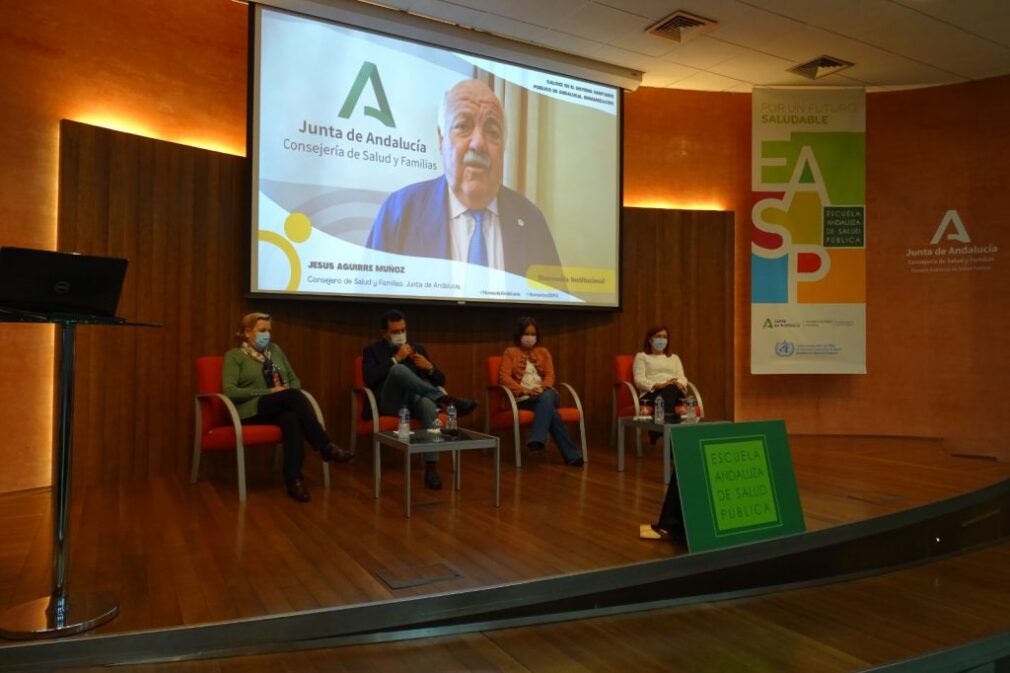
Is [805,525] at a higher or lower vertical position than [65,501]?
lower

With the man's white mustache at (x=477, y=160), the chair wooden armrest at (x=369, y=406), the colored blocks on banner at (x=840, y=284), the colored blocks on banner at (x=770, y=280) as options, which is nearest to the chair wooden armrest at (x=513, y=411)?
the chair wooden armrest at (x=369, y=406)

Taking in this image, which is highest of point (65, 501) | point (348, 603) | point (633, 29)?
point (633, 29)

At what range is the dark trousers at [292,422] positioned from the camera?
3703 millimetres

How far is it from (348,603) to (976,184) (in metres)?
6.45

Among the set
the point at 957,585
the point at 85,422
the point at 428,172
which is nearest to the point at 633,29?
the point at 428,172

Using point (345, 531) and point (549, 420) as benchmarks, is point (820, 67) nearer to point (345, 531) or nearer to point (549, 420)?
point (549, 420)

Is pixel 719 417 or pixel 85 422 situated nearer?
pixel 85 422

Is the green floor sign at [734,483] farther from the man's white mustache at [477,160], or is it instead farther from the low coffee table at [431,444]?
the man's white mustache at [477,160]

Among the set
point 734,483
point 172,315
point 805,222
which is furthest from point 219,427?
point 805,222

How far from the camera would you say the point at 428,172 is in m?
5.01

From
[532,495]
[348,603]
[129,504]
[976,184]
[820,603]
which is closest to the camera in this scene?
[348,603]

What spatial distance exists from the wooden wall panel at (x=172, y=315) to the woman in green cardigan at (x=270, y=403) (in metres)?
0.61

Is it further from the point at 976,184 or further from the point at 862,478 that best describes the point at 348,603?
the point at 976,184

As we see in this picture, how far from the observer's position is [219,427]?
3.70 m
